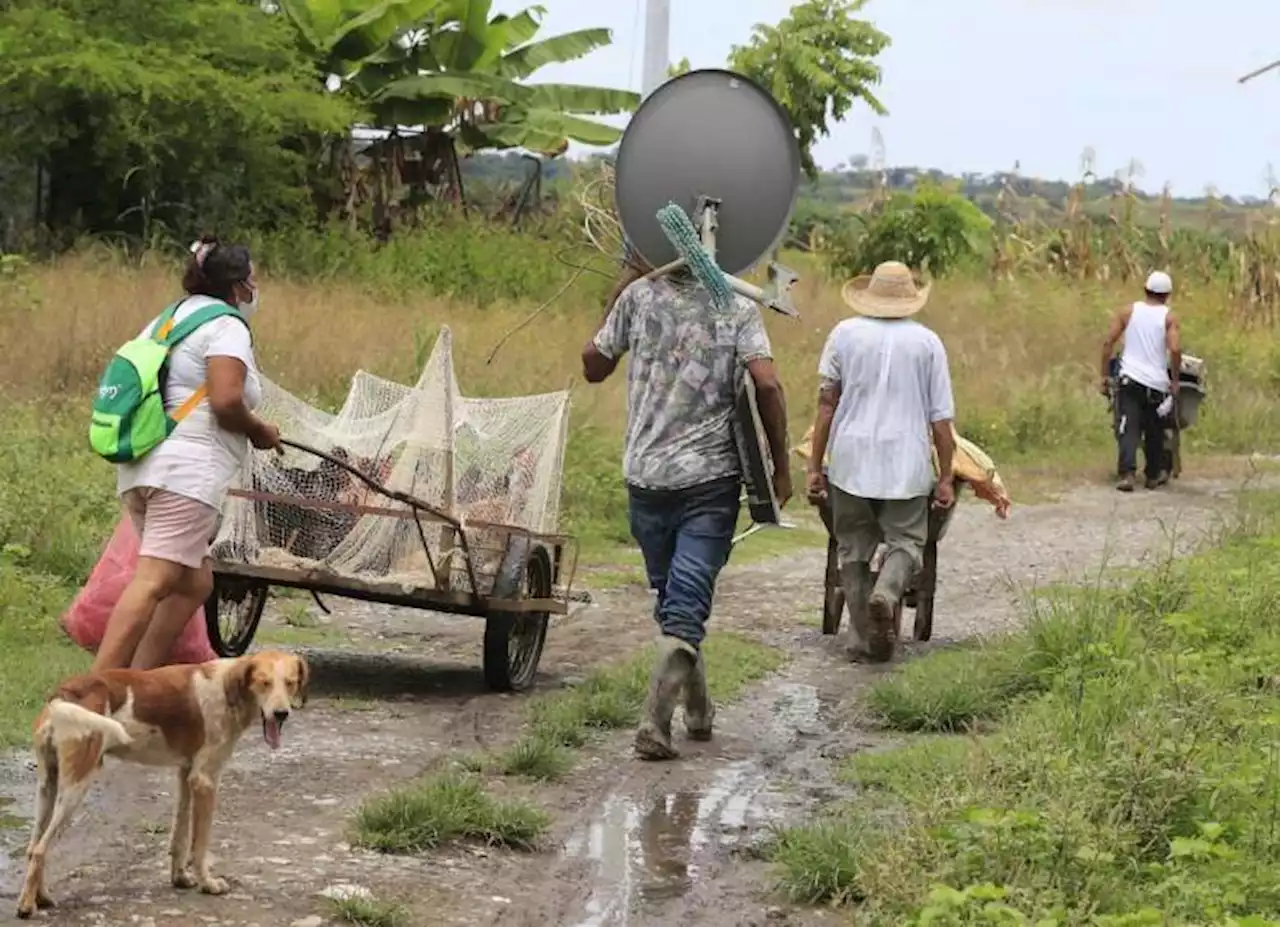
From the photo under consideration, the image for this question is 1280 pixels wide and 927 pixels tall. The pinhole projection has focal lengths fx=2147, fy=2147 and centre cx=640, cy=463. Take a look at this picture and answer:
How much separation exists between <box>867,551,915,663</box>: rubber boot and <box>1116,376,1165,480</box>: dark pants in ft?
28.7

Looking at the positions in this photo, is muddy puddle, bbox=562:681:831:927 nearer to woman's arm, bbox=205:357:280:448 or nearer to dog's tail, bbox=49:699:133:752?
dog's tail, bbox=49:699:133:752

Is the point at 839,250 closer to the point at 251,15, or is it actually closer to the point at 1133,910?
the point at 251,15

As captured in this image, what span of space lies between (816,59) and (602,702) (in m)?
22.6

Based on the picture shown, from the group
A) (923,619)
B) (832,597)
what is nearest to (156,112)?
(832,597)

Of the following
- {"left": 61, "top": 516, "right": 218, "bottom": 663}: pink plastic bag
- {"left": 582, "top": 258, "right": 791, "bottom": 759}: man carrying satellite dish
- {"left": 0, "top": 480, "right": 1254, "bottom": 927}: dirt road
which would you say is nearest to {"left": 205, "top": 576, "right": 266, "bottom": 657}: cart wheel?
{"left": 0, "top": 480, "right": 1254, "bottom": 927}: dirt road

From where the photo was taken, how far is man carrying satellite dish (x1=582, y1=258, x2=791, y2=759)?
818cm

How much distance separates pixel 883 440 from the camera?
10.4 m

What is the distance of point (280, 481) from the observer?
956 centimetres

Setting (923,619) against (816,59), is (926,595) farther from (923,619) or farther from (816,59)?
(816,59)

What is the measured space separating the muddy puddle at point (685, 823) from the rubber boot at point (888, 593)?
123cm

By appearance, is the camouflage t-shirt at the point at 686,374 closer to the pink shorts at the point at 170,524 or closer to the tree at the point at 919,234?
the pink shorts at the point at 170,524

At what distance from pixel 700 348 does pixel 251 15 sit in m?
21.4

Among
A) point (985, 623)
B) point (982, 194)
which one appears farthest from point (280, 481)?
point (982, 194)

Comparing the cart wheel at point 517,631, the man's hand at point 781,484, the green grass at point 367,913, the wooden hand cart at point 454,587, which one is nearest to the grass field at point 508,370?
the wooden hand cart at point 454,587
